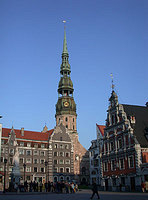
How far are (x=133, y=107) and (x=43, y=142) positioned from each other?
36.2 metres

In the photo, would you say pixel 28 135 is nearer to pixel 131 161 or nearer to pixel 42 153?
pixel 42 153

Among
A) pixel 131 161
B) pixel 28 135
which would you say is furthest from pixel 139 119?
pixel 28 135

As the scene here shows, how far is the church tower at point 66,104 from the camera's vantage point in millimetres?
109000

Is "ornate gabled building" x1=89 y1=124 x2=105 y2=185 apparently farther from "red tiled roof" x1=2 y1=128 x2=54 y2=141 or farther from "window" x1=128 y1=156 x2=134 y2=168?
"window" x1=128 y1=156 x2=134 y2=168

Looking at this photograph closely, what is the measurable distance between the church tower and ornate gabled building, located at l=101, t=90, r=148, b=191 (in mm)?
54426

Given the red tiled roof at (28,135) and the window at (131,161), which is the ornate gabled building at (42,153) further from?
the window at (131,161)

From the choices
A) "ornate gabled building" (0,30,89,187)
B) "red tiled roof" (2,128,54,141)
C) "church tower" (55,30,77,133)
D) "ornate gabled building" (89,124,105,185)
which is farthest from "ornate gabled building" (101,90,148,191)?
"church tower" (55,30,77,133)

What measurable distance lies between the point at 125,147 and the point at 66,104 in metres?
64.5

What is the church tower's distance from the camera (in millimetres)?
109000

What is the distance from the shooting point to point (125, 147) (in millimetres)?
47281

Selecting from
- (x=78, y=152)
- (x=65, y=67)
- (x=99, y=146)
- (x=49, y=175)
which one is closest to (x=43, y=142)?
(x=49, y=175)

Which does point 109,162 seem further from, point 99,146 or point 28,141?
point 28,141

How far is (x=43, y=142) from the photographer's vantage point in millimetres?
79125

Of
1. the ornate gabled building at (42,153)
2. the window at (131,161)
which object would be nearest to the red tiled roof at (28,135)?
the ornate gabled building at (42,153)
